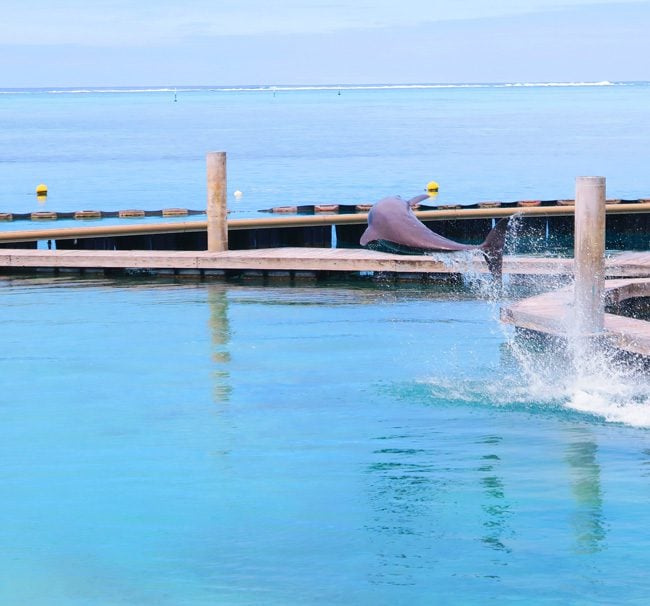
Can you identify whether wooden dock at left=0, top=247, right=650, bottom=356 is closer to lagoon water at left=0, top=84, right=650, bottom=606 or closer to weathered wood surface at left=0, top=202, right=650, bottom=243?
lagoon water at left=0, top=84, right=650, bottom=606

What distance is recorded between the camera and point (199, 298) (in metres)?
23.4

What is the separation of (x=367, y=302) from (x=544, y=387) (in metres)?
7.10

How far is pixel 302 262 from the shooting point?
954 inches

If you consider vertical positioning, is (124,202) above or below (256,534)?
above

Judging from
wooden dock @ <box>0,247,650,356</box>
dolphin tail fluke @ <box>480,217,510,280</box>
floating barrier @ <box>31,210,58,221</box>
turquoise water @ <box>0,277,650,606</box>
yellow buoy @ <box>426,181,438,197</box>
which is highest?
yellow buoy @ <box>426,181,438,197</box>

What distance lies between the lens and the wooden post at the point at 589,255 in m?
15.3

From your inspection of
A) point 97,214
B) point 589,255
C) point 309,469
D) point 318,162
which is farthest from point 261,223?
point 318,162

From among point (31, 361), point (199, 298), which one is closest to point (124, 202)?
point (199, 298)

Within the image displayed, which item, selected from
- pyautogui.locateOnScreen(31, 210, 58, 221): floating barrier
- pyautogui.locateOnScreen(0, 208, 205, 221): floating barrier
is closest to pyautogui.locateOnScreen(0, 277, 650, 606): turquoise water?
pyautogui.locateOnScreen(0, 208, 205, 221): floating barrier

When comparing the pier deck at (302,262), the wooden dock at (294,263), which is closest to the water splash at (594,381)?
the wooden dock at (294,263)

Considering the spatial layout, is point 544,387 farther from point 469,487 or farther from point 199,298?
point 199,298

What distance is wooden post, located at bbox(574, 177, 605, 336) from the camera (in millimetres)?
15289

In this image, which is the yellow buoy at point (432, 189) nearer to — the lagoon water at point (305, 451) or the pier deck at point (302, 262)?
the pier deck at point (302, 262)

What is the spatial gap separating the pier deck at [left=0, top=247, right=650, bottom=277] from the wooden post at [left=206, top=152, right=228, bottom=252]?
39 cm
